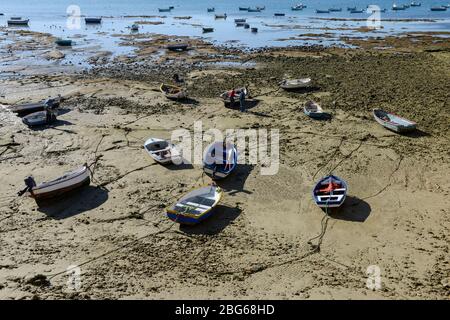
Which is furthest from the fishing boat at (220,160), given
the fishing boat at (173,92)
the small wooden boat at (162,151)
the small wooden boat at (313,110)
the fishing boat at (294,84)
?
the fishing boat at (294,84)

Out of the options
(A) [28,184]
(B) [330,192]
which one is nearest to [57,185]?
(A) [28,184]

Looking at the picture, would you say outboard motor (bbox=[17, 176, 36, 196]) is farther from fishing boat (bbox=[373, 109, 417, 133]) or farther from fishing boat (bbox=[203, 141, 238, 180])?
fishing boat (bbox=[373, 109, 417, 133])

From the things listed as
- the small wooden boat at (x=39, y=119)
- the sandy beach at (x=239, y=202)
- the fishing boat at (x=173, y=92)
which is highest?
the fishing boat at (x=173, y=92)

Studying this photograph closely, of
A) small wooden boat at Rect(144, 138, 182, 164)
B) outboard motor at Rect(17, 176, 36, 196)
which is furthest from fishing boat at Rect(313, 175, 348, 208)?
outboard motor at Rect(17, 176, 36, 196)

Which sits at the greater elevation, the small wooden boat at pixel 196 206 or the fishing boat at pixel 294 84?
the fishing boat at pixel 294 84

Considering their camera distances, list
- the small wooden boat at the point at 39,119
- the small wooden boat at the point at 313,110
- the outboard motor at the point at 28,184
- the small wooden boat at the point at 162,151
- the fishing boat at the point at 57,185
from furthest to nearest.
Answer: the small wooden boat at the point at 313,110 < the small wooden boat at the point at 39,119 < the small wooden boat at the point at 162,151 < the fishing boat at the point at 57,185 < the outboard motor at the point at 28,184

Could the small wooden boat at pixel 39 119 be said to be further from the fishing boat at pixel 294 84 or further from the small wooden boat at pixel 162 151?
the fishing boat at pixel 294 84

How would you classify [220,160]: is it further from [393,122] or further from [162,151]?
[393,122]
